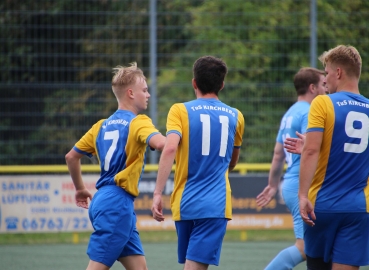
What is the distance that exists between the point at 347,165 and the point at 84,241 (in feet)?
25.0

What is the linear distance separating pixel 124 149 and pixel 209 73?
82cm

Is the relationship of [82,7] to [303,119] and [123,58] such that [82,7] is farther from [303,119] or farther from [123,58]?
[303,119]

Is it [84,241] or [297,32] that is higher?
[297,32]

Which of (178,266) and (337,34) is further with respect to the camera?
(337,34)

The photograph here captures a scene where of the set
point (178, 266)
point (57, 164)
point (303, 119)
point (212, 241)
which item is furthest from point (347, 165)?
point (57, 164)

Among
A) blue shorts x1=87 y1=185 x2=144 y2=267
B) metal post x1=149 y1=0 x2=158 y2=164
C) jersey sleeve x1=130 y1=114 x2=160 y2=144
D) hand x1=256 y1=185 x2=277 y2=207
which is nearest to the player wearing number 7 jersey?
jersey sleeve x1=130 y1=114 x2=160 y2=144

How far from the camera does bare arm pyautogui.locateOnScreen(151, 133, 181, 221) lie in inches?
183

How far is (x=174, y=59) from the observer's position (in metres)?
12.0

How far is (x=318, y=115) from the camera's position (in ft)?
14.9

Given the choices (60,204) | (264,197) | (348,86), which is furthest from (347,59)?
(60,204)

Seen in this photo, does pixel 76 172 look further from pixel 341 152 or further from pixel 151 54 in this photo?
pixel 151 54

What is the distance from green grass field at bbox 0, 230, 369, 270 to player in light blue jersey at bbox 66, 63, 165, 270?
3.39 m

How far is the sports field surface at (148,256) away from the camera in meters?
8.53

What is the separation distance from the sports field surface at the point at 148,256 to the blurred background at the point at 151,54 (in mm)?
1519
